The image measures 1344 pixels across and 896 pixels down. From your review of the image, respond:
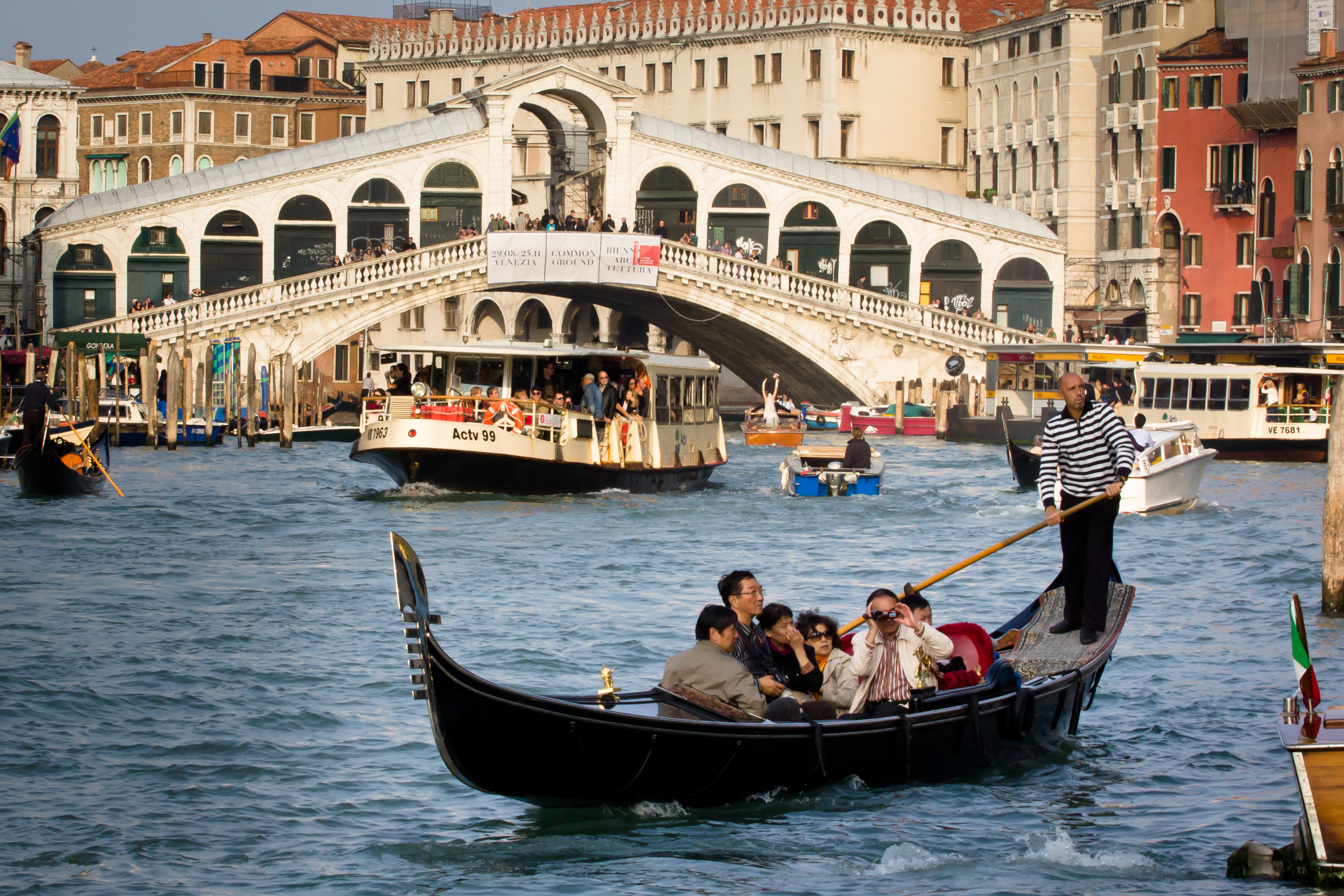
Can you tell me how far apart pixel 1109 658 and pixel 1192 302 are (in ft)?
104

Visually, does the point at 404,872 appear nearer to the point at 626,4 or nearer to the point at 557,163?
the point at 557,163

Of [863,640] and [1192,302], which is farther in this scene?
[1192,302]

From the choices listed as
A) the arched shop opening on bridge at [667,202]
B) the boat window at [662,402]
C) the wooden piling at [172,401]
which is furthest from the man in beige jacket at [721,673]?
the arched shop opening on bridge at [667,202]

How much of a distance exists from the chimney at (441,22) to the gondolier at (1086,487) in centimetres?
4754

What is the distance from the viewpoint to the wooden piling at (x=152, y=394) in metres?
28.7

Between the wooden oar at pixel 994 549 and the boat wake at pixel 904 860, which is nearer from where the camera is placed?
the boat wake at pixel 904 860

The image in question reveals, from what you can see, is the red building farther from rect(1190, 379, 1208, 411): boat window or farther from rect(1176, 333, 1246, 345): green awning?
rect(1190, 379, 1208, 411): boat window

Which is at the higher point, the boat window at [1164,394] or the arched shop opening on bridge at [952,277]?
the arched shop opening on bridge at [952,277]

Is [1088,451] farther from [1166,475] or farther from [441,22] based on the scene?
[441,22]

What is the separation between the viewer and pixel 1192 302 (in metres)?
40.2

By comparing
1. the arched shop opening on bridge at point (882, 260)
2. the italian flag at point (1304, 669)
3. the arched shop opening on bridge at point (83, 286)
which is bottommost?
the italian flag at point (1304, 669)

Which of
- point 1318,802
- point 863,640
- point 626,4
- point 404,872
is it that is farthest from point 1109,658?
point 626,4

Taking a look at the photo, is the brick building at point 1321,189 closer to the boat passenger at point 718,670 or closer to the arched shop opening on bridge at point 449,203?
the arched shop opening on bridge at point 449,203

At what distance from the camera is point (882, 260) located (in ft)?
126
